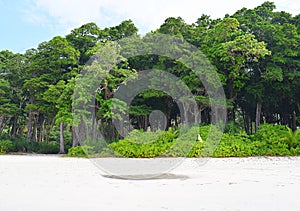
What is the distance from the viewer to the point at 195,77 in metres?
14.9

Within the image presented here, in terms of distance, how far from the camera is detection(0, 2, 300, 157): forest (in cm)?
1343

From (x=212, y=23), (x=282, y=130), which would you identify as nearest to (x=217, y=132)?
(x=282, y=130)

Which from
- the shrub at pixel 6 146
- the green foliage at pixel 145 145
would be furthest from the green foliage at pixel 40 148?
the green foliage at pixel 145 145

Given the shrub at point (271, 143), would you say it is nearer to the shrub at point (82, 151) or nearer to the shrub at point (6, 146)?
the shrub at point (82, 151)

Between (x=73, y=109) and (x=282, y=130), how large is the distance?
10.0 m

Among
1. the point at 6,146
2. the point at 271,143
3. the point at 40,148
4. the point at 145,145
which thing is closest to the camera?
the point at 271,143

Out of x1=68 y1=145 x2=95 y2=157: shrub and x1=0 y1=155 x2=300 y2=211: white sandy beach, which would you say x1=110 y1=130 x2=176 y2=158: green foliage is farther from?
x1=0 y1=155 x2=300 y2=211: white sandy beach

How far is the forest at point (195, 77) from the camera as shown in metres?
13.4

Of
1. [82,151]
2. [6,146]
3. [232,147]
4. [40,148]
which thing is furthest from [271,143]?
[6,146]

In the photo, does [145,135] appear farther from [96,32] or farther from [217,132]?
[96,32]

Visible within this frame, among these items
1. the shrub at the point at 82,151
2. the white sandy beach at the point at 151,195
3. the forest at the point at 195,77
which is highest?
the forest at the point at 195,77

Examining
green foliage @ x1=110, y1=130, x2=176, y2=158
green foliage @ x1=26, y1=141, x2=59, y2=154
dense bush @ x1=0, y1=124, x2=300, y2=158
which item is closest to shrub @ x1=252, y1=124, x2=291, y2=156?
dense bush @ x1=0, y1=124, x2=300, y2=158

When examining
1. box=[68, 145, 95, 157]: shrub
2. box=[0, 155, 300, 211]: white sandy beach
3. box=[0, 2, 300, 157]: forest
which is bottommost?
box=[0, 155, 300, 211]: white sandy beach

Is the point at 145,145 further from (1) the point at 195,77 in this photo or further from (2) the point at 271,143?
(2) the point at 271,143
